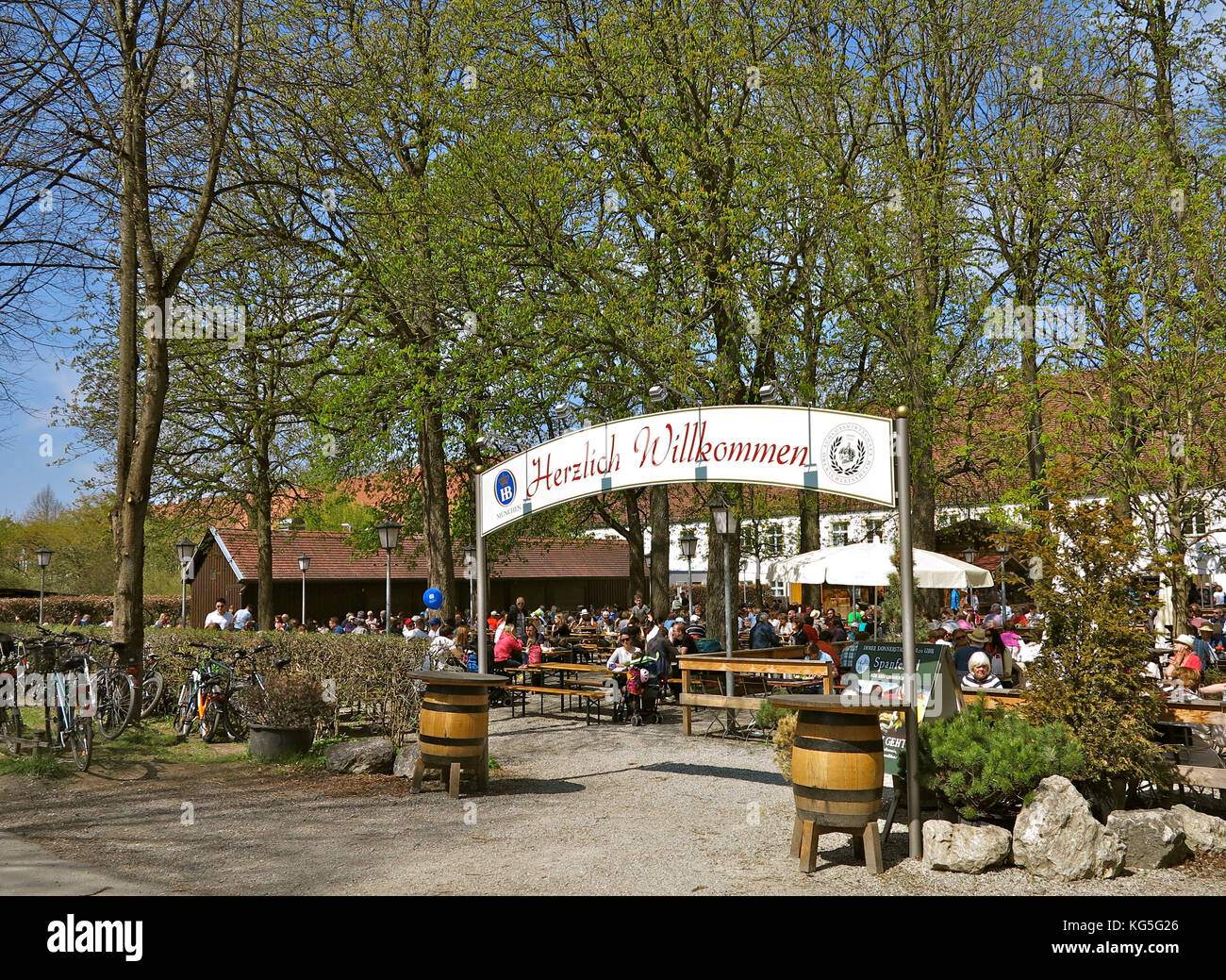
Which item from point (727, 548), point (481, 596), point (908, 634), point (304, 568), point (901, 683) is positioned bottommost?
point (901, 683)

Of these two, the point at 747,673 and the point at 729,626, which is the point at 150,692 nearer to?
the point at 729,626

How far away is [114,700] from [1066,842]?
985 cm

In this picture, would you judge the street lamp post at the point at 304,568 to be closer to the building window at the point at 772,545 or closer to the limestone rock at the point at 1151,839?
the building window at the point at 772,545

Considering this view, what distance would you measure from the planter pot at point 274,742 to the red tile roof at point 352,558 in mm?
21370

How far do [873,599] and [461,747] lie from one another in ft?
109

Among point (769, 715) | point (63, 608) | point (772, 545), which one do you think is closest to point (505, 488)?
point (769, 715)

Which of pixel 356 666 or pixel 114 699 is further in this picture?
pixel 356 666

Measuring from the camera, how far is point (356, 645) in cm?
1267

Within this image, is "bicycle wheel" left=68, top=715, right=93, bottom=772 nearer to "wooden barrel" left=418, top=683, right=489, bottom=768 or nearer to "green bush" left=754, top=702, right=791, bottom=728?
"wooden barrel" left=418, top=683, right=489, bottom=768

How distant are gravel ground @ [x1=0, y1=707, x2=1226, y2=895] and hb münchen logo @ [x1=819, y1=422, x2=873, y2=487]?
276 centimetres

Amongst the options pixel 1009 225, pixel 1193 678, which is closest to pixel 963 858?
pixel 1193 678

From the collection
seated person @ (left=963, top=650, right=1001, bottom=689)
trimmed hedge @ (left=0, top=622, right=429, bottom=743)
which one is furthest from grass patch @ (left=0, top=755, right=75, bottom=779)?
seated person @ (left=963, top=650, right=1001, bottom=689)

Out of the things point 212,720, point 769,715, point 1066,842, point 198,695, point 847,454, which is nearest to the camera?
point 1066,842

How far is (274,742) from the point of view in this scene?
10.9 m
